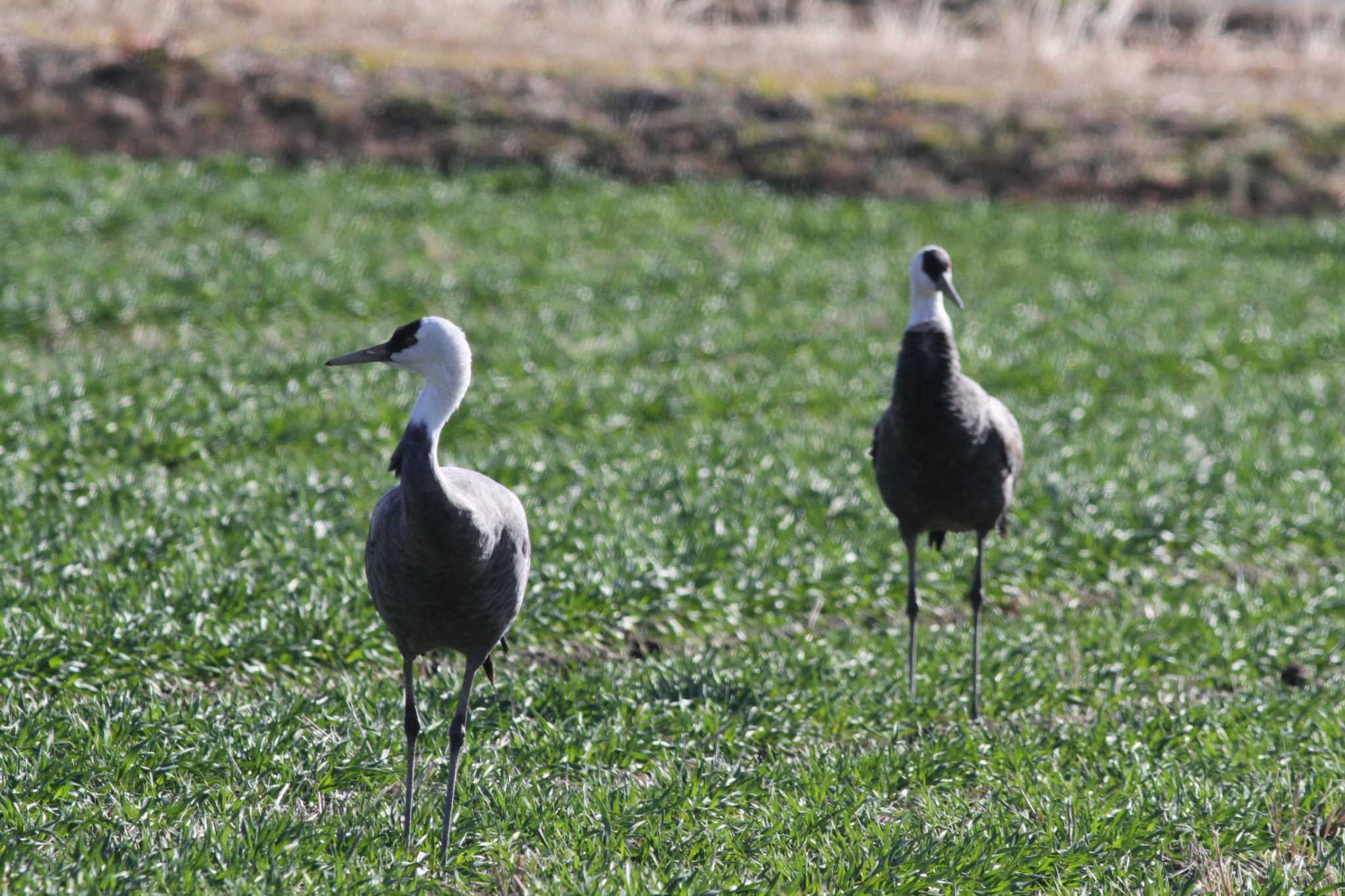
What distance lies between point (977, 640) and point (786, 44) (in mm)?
19050

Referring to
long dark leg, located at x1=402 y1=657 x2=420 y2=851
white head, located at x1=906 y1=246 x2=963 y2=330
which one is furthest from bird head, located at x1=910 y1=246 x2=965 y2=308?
long dark leg, located at x1=402 y1=657 x2=420 y2=851

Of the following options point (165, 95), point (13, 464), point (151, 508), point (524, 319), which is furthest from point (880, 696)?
point (165, 95)

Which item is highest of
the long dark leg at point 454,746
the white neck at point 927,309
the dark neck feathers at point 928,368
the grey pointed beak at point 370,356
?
the grey pointed beak at point 370,356

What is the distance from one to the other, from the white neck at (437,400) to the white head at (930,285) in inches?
105

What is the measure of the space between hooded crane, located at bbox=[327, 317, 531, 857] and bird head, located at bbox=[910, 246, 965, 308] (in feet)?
8.21

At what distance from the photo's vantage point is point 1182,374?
11992 millimetres

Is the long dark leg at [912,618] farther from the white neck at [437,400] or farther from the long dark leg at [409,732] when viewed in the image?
the white neck at [437,400]

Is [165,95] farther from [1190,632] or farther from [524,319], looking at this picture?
[1190,632]

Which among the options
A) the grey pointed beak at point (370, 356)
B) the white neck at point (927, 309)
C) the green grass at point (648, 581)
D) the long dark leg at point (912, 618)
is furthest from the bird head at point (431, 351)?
the long dark leg at point (912, 618)

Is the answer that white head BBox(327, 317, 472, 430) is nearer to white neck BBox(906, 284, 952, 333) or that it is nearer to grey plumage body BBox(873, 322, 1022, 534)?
grey plumage body BBox(873, 322, 1022, 534)

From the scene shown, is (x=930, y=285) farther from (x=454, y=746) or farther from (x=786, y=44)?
(x=786, y=44)

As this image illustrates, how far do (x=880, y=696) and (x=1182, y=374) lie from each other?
289 inches

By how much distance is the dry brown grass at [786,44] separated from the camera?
20.4 m

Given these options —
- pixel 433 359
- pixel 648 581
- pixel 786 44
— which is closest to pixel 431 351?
pixel 433 359
